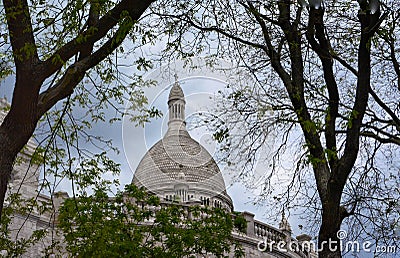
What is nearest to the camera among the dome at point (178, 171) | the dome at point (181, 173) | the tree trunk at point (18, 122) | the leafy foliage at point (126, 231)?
the tree trunk at point (18, 122)

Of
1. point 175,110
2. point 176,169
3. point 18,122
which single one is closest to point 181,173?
point 176,169

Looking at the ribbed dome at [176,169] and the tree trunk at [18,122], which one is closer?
the tree trunk at [18,122]

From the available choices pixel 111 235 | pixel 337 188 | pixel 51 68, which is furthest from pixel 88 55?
pixel 111 235

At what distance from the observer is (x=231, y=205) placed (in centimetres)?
3675

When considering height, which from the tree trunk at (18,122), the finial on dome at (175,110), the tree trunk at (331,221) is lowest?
the tree trunk at (331,221)

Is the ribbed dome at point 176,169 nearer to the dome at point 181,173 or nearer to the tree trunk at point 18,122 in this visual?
the dome at point 181,173

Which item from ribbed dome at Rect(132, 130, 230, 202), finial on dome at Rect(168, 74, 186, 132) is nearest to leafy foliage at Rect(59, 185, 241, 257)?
ribbed dome at Rect(132, 130, 230, 202)

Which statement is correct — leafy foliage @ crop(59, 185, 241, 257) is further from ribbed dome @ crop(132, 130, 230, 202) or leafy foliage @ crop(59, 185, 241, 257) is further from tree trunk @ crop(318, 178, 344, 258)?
ribbed dome @ crop(132, 130, 230, 202)

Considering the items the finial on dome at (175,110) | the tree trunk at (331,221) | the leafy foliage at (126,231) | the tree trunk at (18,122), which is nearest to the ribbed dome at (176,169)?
the finial on dome at (175,110)

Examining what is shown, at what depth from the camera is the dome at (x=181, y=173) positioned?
116ft

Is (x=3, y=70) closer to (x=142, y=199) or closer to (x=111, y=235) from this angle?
(x=111, y=235)

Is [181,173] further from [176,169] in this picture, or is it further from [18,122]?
[18,122]

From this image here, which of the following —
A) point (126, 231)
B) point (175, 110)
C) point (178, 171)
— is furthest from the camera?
point (175, 110)

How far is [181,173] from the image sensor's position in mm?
36031
